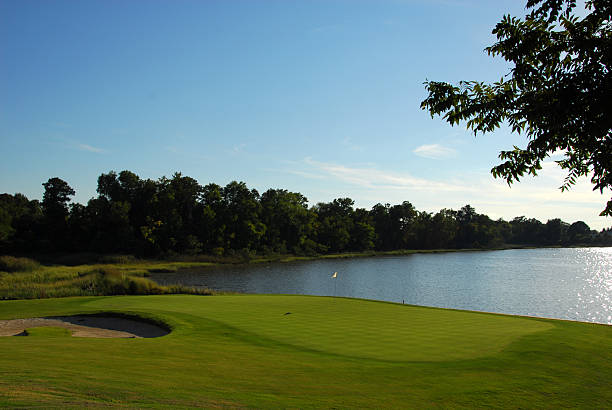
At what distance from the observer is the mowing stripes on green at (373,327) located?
1070 centimetres

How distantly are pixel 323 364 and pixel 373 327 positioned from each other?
480cm

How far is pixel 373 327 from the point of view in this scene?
44.6 ft

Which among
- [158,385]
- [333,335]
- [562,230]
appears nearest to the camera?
[158,385]

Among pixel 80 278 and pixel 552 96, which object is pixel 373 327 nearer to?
pixel 552 96

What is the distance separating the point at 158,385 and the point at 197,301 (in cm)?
1466

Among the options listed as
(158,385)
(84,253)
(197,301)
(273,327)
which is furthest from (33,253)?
(158,385)

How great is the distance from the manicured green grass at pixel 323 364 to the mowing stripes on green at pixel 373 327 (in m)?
0.06

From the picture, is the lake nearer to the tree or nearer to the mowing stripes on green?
the mowing stripes on green

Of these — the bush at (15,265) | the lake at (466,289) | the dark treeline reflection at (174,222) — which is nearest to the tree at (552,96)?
the lake at (466,289)

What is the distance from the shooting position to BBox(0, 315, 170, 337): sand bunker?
14.2 metres

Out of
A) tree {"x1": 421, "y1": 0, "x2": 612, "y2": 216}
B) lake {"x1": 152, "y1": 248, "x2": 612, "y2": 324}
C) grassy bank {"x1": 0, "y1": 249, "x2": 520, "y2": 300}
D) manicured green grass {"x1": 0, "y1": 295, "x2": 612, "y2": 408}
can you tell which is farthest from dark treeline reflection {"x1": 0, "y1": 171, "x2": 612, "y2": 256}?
tree {"x1": 421, "y1": 0, "x2": 612, "y2": 216}

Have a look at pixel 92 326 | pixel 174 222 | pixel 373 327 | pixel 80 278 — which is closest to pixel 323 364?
pixel 373 327

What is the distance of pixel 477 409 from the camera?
6828mm

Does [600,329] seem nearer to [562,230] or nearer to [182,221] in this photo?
[182,221]
